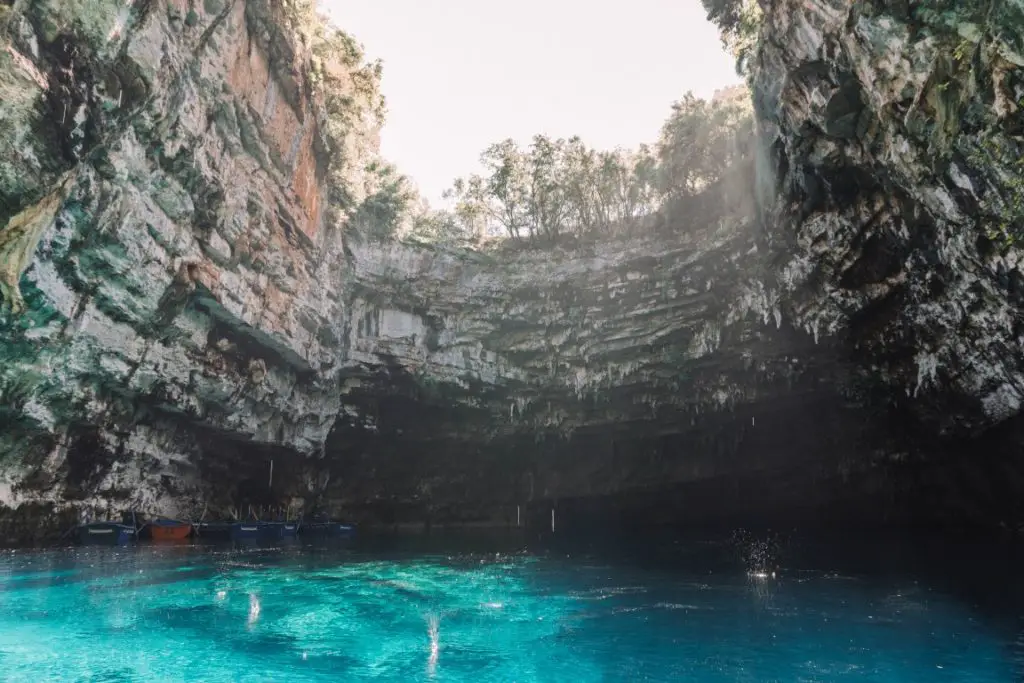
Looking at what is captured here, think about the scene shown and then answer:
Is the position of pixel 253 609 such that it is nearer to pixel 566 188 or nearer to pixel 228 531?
pixel 228 531

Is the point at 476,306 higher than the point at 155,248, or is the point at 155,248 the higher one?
the point at 476,306

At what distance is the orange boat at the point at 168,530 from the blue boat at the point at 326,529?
5.50 m

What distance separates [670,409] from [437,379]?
11.0 metres

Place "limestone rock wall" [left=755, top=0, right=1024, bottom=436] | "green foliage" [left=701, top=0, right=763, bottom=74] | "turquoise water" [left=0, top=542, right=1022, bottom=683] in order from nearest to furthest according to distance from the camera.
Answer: "turquoise water" [left=0, top=542, right=1022, bottom=683], "limestone rock wall" [left=755, top=0, right=1024, bottom=436], "green foliage" [left=701, top=0, right=763, bottom=74]

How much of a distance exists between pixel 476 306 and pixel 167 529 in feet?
51.7

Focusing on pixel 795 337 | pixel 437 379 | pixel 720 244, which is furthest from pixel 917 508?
pixel 437 379

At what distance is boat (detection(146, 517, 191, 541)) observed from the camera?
24.4m

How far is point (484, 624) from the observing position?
487 inches

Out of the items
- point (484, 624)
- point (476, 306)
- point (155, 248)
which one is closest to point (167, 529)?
point (155, 248)

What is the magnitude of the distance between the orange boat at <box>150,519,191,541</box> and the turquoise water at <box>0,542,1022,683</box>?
5.01 metres

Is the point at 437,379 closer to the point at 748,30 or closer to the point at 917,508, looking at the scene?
the point at 748,30

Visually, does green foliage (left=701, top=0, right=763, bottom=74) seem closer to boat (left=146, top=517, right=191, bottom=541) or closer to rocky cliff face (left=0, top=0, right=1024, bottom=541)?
rocky cliff face (left=0, top=0, right=1024, bottom=541)

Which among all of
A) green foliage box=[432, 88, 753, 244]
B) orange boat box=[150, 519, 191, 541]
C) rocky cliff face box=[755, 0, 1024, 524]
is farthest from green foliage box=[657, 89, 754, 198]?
orange boat box=[150, 519, 191, 541]

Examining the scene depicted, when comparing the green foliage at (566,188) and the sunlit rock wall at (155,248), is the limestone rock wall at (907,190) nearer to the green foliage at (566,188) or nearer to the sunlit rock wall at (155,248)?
the green foliage at (566,188)
